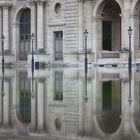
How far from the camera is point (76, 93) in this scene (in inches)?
805

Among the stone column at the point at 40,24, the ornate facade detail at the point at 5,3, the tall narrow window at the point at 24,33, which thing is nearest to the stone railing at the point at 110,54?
the stone column at the point at 40,24

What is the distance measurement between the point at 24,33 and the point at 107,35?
45.8ft

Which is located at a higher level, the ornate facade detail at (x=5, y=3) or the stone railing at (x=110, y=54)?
the ornate facade detail at (x=5, y=3)

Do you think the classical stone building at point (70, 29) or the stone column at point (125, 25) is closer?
the stone column at point (125, 25)

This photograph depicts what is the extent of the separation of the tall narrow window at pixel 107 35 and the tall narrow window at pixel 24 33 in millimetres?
12749

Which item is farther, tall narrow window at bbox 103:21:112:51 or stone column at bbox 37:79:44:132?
tall narrow window at bbox 103:21:112:51

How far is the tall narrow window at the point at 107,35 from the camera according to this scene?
58750mm

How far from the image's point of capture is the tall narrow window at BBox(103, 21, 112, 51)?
58750mm

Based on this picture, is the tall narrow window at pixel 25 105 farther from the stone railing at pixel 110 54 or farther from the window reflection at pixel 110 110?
the stone railing at pixel 110 54

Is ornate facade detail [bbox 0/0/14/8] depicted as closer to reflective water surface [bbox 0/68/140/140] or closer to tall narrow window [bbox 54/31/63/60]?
tall narrow window [bbox 54/31/63/60]

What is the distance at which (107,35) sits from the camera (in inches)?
2343

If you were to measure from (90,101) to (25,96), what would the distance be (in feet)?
12.1

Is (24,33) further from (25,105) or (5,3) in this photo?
(25,105)

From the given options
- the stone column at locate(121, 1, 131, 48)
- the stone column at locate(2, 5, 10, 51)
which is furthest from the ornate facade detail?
the stone column at locate(121, 1, 131, 48)
